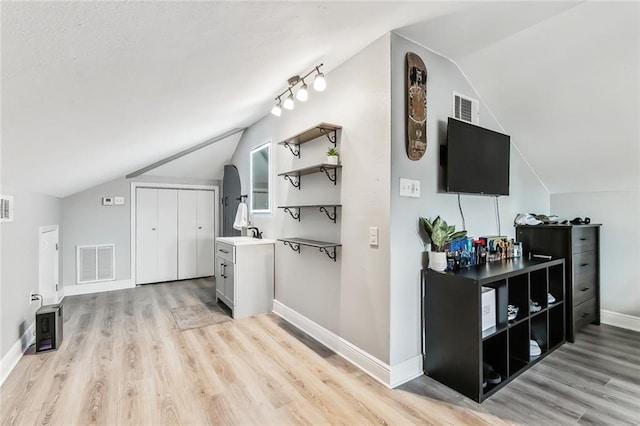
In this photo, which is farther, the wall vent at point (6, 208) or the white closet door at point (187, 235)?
the white closet door at point (187, 235)

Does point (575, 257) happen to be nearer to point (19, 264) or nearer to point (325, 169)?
point (325, 169)

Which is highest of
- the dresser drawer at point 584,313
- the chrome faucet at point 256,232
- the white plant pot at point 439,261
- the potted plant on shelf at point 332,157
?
the potted plant on shelf at point 332,157

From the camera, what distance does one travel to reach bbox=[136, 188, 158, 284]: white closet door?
484cm

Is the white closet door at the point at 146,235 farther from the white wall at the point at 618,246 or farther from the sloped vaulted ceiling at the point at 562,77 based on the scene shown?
the white wall at the point at 618,246

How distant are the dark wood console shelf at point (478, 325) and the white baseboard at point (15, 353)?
2.97 metres

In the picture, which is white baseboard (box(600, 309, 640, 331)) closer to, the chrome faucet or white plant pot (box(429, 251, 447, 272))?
white plant pot (box(429, 251, 447, 272))

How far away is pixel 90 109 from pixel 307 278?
2.12 m

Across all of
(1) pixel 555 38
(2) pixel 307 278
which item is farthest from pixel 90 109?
(1) pixel 555 38

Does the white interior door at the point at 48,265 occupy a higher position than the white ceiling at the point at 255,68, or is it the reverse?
the white ceiling at the point at 255,68

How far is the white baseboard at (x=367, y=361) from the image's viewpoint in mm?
2057

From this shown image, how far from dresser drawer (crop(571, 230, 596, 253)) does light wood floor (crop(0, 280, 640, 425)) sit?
827 millimetres

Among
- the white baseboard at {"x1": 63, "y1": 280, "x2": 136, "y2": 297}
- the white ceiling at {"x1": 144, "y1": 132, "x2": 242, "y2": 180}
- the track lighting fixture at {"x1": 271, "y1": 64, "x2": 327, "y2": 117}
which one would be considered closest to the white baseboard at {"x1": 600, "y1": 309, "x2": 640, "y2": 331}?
the track lighting fixture at {"x1": 271, "y1": 64, "x2": 327, "y2": 117}

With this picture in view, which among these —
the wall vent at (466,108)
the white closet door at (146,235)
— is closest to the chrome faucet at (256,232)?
the white closet door at (146,235)

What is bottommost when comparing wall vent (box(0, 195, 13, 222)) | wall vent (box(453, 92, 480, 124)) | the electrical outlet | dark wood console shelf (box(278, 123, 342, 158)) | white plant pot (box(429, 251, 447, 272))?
white plant pot (box(429, 251, 447, 272))
